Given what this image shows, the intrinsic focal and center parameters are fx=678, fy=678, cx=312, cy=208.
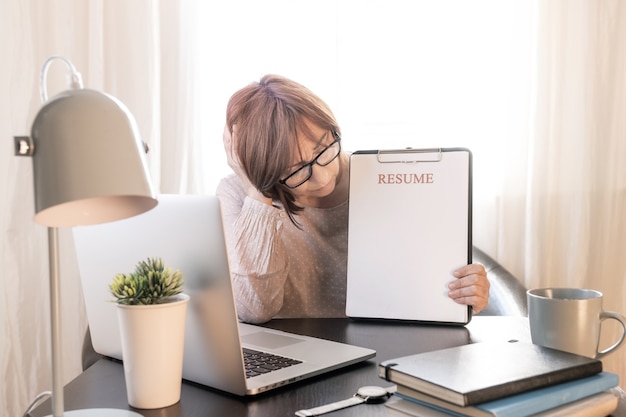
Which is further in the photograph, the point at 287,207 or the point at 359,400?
the point at 287,207

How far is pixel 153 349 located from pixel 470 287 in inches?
23.3

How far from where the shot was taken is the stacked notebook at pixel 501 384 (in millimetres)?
654

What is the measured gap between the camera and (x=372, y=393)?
0.80 metres

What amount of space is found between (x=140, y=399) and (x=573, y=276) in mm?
1477

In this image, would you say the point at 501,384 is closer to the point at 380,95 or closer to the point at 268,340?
the point at 268,340

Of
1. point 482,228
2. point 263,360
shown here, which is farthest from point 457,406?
point 482,228

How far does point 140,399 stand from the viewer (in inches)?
31.3

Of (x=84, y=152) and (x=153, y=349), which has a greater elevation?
(x=84, y=152)

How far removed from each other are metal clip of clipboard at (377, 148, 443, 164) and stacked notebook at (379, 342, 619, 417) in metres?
0.50

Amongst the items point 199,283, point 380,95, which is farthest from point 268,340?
point 380,95

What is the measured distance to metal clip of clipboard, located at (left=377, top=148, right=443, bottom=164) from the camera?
1.21 meters

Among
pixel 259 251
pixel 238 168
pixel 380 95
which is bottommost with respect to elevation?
pixel 259 251

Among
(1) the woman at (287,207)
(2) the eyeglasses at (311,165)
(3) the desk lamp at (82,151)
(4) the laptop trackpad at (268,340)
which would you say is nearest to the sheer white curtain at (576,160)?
(1) the woman at (287,207)

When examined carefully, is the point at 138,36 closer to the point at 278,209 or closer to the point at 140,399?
the point at 278,209
